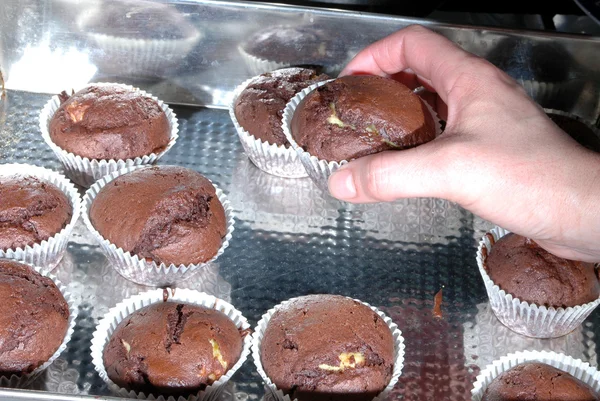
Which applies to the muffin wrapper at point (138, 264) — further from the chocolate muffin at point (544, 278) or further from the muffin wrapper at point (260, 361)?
the chocolate muffin at point (544, 278)

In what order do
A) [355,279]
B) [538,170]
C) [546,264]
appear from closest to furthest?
[538,170] → [546,264] → [355,279]

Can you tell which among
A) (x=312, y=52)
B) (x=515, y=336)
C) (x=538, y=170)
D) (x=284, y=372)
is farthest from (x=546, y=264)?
(x=312, y=52)

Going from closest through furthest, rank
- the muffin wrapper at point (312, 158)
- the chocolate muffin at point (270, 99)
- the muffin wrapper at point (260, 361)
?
the muffin wrapper at point (260, 361) → the muffin wrapper at point (312, 158) → the chocolate muffin at point (270, 99)

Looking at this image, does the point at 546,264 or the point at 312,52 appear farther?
the point at 312,52

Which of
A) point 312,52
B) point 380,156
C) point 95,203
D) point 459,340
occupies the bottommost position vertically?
point 459,340

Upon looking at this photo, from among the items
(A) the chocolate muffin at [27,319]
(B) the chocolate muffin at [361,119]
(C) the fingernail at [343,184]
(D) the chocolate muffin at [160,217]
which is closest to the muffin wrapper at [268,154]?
(B) the chocolate muffin at [361,119]

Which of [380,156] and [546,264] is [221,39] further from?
[546,264]

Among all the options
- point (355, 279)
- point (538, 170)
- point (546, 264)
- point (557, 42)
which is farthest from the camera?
point (557, 42)
